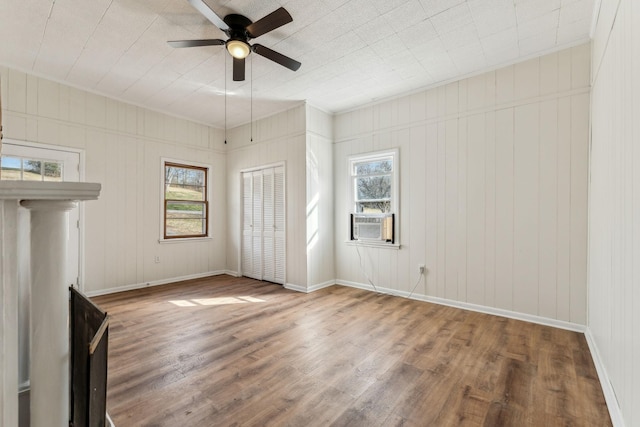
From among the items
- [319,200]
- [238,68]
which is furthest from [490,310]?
[238,68]

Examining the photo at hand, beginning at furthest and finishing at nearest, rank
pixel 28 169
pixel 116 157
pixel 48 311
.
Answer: pixel 116 157
pixel 28 169
pixel 48 311

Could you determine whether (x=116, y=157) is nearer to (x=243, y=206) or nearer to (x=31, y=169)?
(x=31, y=169)

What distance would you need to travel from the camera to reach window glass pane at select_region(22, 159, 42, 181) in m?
3.89

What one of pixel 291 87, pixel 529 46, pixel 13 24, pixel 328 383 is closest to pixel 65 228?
pixel 328 383

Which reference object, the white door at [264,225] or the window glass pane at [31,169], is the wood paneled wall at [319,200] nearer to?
the white door at [264,225]

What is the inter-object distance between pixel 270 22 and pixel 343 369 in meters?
2.88

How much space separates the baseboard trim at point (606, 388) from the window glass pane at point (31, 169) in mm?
6112

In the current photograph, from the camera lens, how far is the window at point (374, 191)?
14.8ft

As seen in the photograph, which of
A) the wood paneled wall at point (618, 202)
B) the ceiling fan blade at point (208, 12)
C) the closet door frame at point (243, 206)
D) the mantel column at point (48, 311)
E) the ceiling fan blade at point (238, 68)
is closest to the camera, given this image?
the mantel column at point (48, 311)

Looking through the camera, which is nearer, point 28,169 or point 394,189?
point 28,169

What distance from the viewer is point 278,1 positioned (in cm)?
252

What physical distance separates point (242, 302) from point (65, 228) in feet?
10.2

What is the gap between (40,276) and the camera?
1.18 m

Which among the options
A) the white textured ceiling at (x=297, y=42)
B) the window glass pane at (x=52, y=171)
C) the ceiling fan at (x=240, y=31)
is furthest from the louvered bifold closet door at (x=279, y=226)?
the window glass pane at (x=52, y=171)
